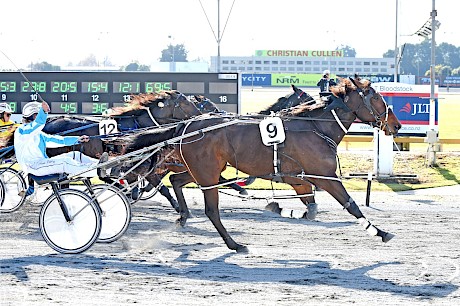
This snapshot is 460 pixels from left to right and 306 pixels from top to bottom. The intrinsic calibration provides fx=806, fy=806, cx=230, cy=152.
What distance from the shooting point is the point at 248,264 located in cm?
805

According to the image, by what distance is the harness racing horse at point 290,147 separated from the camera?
343 inches

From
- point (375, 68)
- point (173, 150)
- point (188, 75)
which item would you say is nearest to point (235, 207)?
point (173, 150)

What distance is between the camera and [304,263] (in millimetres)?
8102

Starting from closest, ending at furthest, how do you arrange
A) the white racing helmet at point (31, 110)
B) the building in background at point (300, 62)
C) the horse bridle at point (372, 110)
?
the horse bridle at point (372, 110)
the white racing helmet at point (31, 110)
the building in background at point (300, 62)

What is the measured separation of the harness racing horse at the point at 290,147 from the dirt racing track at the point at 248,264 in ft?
1.67

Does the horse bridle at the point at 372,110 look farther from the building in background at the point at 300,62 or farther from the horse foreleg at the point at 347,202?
the building in background at the point at 300,62

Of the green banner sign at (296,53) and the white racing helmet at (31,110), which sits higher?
the green banner sign at (296,53)

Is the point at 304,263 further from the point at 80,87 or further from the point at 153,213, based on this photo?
the point at 80,87

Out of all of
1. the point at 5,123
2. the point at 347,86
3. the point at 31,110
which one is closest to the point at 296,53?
the point at 5,123

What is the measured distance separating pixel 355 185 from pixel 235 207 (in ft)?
11.2

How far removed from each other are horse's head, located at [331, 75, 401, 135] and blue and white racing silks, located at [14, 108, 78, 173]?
3.08 meters

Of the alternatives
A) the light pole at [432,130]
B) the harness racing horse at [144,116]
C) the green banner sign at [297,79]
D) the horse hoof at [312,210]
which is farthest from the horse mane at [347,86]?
the green banner sign at [297,79]

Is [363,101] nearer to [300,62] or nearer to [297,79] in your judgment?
[297,79]

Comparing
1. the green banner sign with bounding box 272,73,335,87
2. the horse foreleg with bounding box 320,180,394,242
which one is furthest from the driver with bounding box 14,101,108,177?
the green banner sign with bounding box 272,73,335,87
